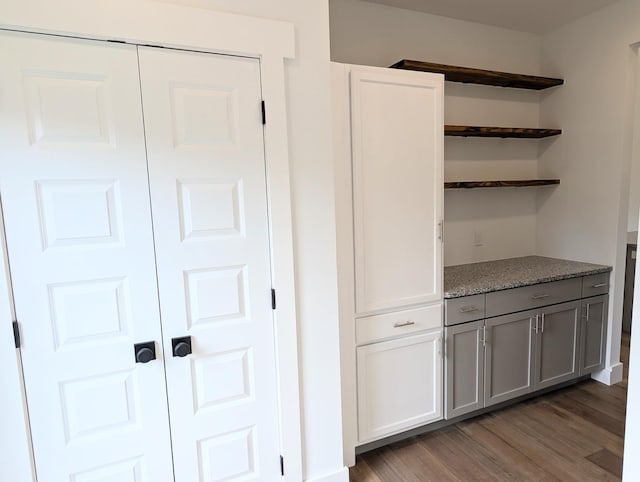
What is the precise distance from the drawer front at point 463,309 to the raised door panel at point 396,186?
0.13 m

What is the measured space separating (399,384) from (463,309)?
614mm

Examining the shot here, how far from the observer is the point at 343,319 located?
2.02m

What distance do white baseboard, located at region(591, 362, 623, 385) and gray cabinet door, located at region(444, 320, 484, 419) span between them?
130 centimetres

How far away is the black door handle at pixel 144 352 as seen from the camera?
4.95 ft

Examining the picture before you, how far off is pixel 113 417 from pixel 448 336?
1823 mm

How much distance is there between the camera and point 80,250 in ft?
4.63

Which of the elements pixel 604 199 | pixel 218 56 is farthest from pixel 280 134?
pixel 604 199

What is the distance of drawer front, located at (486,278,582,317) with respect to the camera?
244cm

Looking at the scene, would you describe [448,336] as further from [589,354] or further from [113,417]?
[113,417]

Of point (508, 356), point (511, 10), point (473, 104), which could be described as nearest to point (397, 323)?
point (508, 356)

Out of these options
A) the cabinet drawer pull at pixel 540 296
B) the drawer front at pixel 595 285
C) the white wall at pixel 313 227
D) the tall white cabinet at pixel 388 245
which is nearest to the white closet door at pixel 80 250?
the white wall at pixel 313 227

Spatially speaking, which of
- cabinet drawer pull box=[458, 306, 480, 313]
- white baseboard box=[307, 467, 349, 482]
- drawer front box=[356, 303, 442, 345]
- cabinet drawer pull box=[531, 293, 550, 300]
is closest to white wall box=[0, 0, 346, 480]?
white baseboard box=[307, 467, 349, 482]

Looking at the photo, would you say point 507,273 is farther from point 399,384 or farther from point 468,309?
point 399,384

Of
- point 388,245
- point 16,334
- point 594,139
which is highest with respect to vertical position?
point 594,139
